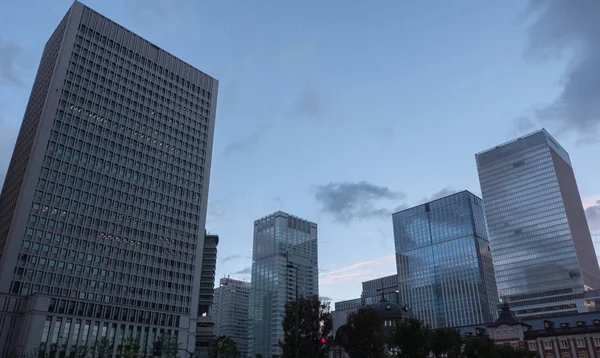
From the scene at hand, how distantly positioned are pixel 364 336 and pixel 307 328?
805 centimetres

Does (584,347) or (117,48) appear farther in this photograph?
(117,48)

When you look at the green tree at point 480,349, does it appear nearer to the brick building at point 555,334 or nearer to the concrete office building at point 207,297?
the brick building at point 555,334

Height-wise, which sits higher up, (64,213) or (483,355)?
(64,213)

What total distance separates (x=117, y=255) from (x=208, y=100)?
61.4 meters

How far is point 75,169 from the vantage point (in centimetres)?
11700

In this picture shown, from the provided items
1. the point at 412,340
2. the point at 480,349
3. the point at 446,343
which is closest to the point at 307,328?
the point at 412,340

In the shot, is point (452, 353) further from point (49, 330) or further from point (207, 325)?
point (207, 325)

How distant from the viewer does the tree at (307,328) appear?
60.1 meters

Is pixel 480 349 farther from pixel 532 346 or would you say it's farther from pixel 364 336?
pixel 532 346

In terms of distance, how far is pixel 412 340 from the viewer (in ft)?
213

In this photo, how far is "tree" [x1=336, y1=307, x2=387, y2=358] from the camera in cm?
6231

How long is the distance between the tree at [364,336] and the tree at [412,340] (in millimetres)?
3296

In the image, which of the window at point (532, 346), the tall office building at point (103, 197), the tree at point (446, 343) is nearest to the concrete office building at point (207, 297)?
the tall office building at point (103, 197)

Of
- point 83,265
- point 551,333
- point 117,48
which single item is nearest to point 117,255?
point 83,265
